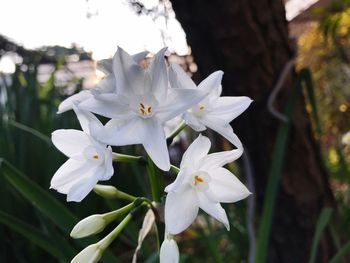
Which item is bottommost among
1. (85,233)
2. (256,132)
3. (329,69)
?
(329,69)

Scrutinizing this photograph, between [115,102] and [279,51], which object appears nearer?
[115,102]

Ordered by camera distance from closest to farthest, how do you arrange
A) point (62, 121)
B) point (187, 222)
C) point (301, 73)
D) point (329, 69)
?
point (187, 222)
point (301, 73)
point (62, 121)
point (329, 69)

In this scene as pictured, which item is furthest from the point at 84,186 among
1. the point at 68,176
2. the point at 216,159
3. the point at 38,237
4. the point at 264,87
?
the point at 264,87

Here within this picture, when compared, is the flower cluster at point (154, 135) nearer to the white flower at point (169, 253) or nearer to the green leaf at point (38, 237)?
the white flower at point (169, 253)

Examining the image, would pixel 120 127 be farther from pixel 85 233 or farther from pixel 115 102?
pixel 85 233

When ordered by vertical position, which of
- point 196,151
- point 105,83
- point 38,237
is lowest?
point 38,237

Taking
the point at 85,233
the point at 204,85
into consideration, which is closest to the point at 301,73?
the point at 204,85

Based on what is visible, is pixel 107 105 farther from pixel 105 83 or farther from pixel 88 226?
pixel 88 226
